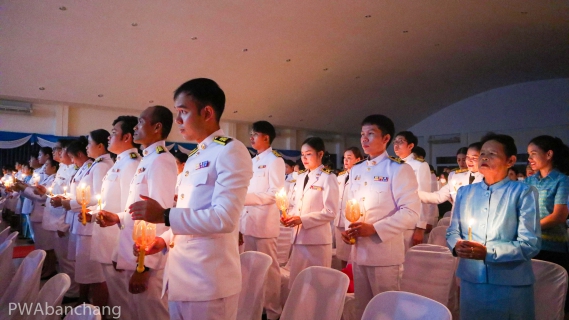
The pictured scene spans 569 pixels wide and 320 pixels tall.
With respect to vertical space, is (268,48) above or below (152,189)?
above

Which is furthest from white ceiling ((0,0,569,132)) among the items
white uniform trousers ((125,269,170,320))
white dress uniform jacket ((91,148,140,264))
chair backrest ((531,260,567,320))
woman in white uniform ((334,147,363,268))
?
chair backrest ((531,260,567,320))

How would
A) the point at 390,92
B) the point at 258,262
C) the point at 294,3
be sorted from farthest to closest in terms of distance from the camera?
the point at 390,92 < the point at 294,3 < the point at 258,262

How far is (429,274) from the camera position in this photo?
106 inches

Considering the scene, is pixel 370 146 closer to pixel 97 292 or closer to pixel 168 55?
pixel 97 292

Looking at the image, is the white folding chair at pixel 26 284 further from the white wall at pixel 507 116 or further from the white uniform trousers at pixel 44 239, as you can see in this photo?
the white wall at pixel 507 116

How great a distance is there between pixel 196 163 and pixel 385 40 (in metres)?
10.1

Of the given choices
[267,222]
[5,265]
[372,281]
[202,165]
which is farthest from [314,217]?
[5,265]

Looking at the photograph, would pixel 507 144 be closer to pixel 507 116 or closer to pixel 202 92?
pixel 202 92

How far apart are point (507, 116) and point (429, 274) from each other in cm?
1517

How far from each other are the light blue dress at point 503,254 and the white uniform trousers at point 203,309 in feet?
4.34

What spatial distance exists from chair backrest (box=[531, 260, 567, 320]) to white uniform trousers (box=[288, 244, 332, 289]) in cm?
172

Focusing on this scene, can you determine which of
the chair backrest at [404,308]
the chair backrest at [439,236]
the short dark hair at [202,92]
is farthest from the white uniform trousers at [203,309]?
the chair backrest at [439,236]

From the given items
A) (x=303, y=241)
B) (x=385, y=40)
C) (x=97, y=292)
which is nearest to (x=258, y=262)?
(x=303, y=241)

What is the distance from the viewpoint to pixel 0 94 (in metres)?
9.98
